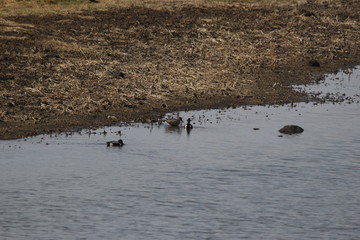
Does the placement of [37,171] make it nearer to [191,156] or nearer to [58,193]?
[58,193]

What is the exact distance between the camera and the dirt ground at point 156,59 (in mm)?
25172

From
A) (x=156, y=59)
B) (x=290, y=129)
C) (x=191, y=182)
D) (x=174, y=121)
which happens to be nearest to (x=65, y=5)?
(x=156, y=59)

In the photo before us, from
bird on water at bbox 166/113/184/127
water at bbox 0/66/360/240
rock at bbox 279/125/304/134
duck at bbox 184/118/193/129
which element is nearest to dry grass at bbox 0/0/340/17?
water at bbox 0/66/360/240

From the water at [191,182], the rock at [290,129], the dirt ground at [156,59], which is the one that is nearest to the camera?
the water at [191,182]

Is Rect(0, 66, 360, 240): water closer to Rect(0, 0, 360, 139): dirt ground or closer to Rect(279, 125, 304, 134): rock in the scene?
Rect(279, 125, 304, 134): rock

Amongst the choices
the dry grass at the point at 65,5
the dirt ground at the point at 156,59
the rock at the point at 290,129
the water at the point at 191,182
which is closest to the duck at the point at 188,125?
the water at the point at 191,182

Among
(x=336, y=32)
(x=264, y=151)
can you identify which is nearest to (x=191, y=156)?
(x=264, y=151)

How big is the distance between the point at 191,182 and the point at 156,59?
14001 mm

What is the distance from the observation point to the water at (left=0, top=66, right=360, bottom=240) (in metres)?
16.0

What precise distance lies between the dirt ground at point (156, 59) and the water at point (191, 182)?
179cm

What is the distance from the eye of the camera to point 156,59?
1287 inches

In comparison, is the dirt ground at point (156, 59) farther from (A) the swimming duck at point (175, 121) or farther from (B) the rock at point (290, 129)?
(B) the rock at point (290, 129)

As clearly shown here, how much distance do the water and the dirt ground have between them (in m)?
1.79

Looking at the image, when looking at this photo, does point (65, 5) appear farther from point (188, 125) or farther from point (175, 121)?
point (188, 125)
